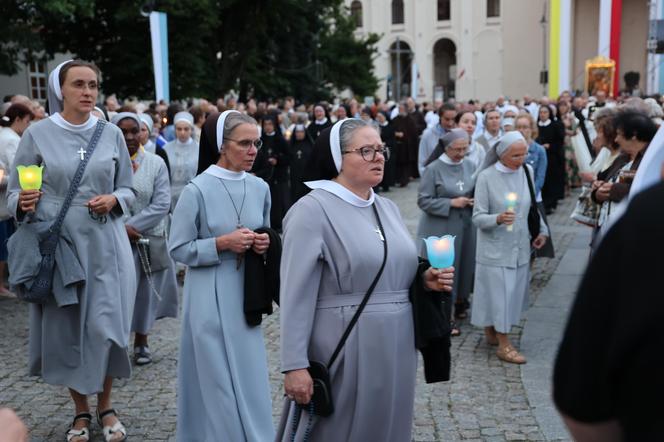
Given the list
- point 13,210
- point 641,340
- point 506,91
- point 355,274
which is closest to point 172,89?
point 13,210

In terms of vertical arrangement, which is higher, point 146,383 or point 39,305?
point 39,305

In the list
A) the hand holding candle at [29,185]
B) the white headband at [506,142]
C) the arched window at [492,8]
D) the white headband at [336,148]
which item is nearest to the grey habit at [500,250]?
the white headband at [506,142]

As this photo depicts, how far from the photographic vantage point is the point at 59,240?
4.67 m

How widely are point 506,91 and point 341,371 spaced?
67.6 m

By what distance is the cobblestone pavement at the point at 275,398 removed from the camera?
5.11m

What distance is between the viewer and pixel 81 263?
15.4 feet

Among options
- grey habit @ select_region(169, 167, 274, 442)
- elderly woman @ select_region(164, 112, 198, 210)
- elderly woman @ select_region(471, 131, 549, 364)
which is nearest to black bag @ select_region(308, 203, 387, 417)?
grey habit @ select_region(169, 167, 274, 442)

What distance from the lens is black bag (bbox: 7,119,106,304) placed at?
4.61m

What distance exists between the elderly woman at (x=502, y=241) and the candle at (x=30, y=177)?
363 centimetres

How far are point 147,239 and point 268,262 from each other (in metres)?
2.13

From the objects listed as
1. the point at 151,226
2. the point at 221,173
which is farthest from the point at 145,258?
the point at 221,173

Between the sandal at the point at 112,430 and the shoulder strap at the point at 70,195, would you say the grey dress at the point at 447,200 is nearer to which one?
the sandal at the point at 112,430

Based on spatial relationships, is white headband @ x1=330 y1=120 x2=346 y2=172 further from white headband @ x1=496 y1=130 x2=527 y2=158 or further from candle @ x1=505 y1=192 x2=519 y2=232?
white headband @ x1=496 y1=130 x2=527 y2=158

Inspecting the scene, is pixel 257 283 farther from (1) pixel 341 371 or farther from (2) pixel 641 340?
(2) pixel 641 340
